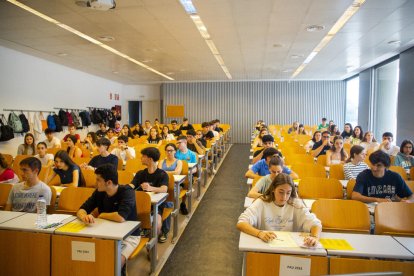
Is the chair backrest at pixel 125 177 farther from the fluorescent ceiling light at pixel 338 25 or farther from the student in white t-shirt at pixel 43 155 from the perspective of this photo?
the fluorescent ceiling light at pixel 338 25

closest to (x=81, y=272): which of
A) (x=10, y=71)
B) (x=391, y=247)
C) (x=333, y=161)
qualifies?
(x=391, y=247)

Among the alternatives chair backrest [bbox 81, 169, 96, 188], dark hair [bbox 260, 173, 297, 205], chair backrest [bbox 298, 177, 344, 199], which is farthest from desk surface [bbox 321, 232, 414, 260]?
chair backrest [bbox 81, 169, 96, 188]

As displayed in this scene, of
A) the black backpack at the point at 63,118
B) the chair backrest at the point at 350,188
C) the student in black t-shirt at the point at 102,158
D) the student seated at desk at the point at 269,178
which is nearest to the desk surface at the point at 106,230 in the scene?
the student seated at desk at the point at 269,178

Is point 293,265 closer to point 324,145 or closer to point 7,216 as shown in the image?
point 7,216

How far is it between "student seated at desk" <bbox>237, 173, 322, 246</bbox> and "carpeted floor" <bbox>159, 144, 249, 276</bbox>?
41.2 inches

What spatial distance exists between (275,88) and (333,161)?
10928 mm

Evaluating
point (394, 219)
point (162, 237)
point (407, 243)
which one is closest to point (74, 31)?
point (162, 237)

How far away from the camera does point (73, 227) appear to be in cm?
253

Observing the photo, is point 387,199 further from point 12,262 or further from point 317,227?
point 12,262

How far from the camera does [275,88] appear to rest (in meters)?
16.0

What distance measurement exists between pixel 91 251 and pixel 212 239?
7.09 ft

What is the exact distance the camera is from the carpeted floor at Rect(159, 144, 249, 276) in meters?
3.46

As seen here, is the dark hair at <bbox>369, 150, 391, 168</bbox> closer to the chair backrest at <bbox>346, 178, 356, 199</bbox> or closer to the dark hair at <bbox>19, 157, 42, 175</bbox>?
the chair backrest at <bbox>346, 178, 356, 199</bbox>

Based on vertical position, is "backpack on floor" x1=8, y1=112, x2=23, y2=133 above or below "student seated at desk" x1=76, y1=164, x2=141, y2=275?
above
